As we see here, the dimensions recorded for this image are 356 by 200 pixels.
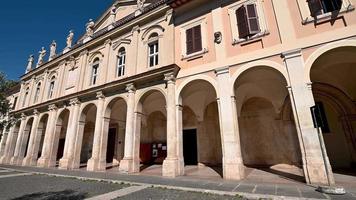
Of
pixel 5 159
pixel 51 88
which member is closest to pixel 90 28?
pixel 51 88

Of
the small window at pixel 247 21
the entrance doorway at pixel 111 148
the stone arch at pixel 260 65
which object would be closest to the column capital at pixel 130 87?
the stone arch at pixel 260 65

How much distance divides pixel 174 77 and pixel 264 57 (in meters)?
4.57

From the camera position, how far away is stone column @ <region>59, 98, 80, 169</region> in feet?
41.5

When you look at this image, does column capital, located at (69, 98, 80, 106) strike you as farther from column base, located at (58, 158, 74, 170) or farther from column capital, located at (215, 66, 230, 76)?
column capital, located at (215, 66, 230, 76)

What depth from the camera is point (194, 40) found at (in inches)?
414

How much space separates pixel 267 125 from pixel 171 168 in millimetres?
6809

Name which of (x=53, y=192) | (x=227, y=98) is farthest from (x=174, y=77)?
(x=53, y=192)

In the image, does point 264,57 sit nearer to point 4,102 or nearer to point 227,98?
point 227,98

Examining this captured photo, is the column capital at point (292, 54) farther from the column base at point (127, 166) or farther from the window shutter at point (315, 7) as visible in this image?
the column base at point (127, 166)

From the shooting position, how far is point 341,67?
29.7 feet

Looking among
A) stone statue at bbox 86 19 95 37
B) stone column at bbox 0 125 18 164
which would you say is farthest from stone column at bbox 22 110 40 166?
stone statue at bbox 86 19 95 37

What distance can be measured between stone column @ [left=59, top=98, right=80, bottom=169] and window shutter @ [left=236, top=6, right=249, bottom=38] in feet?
40.3

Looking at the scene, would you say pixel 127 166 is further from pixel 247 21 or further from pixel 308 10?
pixel 308 10

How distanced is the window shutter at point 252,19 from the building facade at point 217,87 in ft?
0.15
